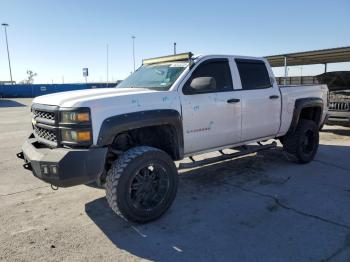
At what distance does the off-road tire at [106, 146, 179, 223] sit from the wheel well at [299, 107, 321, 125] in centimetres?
399

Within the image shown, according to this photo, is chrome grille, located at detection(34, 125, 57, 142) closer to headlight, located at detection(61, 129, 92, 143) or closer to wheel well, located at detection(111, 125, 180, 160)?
headlight, located at detection(61, 129, 92, 143)

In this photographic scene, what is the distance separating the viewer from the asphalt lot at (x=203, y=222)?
3326 millimetres

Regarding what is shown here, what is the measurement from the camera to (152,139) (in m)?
4.59

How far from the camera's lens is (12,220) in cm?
411

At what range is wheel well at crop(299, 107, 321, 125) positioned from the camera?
689 centimetres

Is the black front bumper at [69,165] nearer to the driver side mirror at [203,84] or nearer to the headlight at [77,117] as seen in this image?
the headlight at [77,117]

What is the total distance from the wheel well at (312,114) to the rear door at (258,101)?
3.96 ft

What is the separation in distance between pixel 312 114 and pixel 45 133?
17.3 feet

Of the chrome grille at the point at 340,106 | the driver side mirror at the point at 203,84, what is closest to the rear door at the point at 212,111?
the driver side mirror at the point at 203,84

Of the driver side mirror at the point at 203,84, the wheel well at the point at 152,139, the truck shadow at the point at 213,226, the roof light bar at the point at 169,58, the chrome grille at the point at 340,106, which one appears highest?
the roof light bar at the point at 169,58

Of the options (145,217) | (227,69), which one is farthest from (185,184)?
(227,69)

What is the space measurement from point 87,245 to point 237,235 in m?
1.59

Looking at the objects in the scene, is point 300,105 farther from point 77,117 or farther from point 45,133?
point 45,133

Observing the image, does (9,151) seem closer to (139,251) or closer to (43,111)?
(43,111)
